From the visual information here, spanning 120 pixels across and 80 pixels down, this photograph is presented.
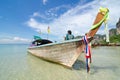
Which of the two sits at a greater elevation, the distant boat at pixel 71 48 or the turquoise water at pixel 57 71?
the distant boat at pixel 71 48

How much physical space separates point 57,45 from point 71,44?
1165mm

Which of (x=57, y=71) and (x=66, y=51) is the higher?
(x=66, y=51)

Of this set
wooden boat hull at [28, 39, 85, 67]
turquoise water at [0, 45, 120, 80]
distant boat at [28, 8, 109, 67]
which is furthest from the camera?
wooden boat hull at [28, 39, 85, 67]

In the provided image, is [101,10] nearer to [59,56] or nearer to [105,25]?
[105,25]

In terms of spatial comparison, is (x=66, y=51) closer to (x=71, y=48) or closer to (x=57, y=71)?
(x=71, y=48)

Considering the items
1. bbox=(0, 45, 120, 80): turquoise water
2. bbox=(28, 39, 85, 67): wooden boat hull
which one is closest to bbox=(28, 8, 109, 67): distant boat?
bbox=(28, 39, 85, 67): wooden boat hull

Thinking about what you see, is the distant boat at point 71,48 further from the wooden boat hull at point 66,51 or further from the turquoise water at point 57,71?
the turquoise water at point 57,71

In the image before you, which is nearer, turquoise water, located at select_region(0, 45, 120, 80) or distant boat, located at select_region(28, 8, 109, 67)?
turquoise water, located at select_region(0, 45, 120, 80)

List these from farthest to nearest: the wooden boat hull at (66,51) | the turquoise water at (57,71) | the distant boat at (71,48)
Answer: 1. the wooden boat hull at (66,51)
2. the distant boat at (71,48)
3. the turquoise water at (57,71)

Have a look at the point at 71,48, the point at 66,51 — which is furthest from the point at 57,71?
the point at 71,48

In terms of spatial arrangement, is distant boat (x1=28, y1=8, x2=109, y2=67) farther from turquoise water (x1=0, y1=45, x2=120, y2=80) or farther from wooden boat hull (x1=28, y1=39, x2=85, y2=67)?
turquoise water (x1=0, y1=45, x2=120, y2=80)

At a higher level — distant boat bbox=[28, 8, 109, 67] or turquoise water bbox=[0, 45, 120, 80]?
distant boat bbox=[28, 8, 109, 67]

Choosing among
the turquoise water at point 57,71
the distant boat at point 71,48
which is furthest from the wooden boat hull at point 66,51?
the turquoise water at point 57,71

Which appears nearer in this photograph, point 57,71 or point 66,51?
point 57,71
